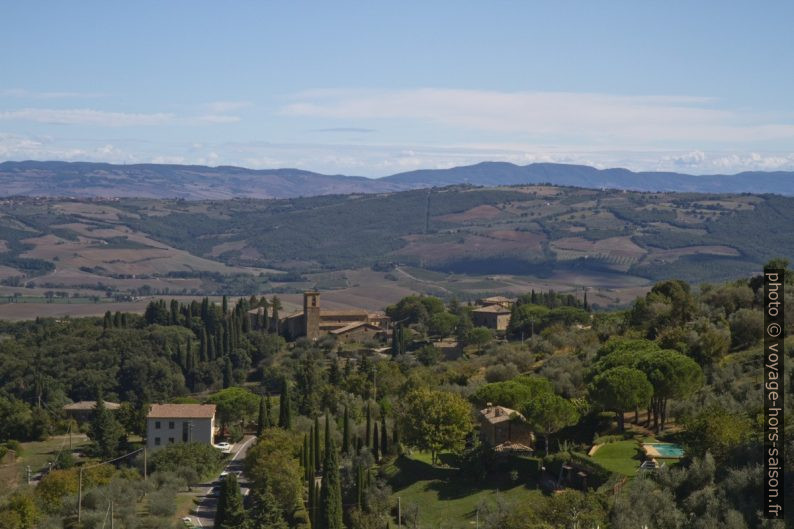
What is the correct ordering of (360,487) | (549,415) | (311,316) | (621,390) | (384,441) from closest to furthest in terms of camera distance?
(360,487)
(621,390)
(549,415)
(384,441)
(311,316)

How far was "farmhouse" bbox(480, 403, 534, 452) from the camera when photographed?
4666 centimetres

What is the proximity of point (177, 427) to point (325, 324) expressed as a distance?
4183 centimetres

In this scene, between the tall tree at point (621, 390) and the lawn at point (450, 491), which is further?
the tall tree at point (621, 390)

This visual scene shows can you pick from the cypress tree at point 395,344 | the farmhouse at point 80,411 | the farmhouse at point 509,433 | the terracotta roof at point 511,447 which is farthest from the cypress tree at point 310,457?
the cypress tree at point 395,344

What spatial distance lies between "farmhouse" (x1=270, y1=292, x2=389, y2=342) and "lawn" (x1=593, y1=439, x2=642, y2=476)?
56153 millimetres

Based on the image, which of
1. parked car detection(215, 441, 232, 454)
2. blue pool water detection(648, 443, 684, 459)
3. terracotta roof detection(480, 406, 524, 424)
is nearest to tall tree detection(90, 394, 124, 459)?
parked car detection(215, 441, 232, 454)

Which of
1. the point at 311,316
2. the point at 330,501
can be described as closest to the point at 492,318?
the point at 311,316

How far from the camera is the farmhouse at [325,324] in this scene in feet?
330

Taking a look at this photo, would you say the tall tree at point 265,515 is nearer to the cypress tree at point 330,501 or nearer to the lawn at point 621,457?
the cypress tree at point 330,501

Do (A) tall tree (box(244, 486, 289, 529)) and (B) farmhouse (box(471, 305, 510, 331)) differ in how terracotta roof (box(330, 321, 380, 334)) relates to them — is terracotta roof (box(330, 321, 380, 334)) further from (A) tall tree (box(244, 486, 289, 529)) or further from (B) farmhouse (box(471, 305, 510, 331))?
(A) tall tree (box(244, 486, 289, 529))

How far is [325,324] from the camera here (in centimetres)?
10412

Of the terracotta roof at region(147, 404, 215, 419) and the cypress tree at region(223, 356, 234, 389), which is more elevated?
the terracotta roof at region(147, 404, 215, 419)

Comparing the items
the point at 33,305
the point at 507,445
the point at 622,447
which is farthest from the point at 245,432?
the point at 33,305

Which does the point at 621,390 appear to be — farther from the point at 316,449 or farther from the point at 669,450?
the point at 316,449
